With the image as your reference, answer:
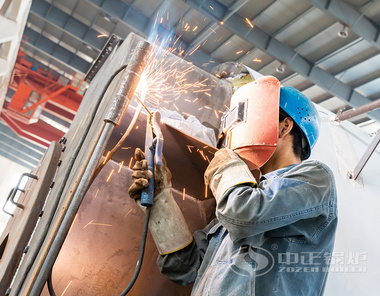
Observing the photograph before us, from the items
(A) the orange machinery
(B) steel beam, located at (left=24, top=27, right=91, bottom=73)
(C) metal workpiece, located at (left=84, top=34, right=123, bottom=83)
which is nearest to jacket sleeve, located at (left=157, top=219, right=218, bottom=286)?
(C) metal workpiece, located at (left=84, top=34, right=123, bottom=83)

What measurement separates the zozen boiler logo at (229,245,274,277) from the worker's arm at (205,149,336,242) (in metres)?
0.06

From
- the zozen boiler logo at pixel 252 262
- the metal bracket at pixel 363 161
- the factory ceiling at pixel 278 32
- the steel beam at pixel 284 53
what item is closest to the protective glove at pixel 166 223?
the zozen boiler logo at pixel 252 262

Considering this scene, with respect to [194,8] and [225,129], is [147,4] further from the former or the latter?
[225,129]

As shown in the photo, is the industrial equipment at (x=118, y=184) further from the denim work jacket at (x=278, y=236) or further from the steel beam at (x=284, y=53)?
the steel beam at (x=284, y=53)

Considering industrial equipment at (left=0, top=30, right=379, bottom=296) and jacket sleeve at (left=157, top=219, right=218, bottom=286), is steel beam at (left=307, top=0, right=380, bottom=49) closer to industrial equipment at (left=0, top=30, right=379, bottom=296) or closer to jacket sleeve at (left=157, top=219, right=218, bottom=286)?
industrial equipment at (left=0, top=30, right=379, bottom=296)

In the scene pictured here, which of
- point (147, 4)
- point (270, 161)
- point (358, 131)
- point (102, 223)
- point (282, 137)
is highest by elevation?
point (147, 4)

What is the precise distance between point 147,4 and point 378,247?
673 cm

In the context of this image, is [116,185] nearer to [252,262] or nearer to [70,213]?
[70,213]

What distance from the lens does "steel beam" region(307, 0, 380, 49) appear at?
555cm

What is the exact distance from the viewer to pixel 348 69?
6.74 meters

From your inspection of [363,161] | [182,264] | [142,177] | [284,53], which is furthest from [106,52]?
[284,53]

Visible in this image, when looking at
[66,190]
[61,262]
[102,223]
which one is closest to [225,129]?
[66,190]

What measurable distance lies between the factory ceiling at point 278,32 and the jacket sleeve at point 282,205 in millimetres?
4848

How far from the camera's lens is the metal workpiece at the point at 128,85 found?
157 cm
